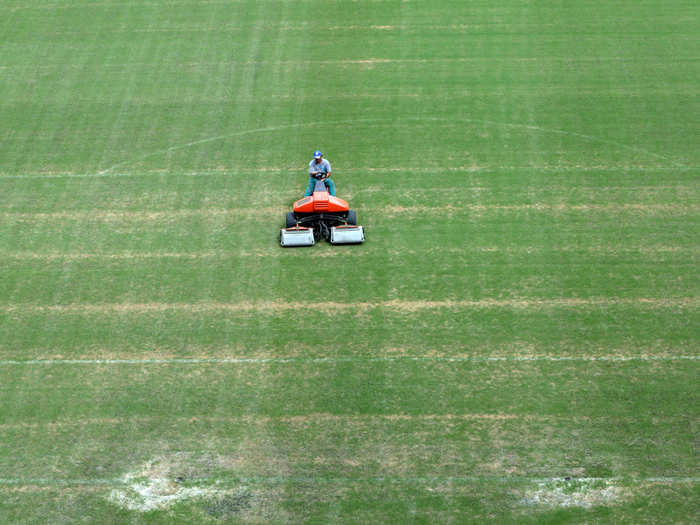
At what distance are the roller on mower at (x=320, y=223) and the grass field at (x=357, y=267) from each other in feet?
1.05

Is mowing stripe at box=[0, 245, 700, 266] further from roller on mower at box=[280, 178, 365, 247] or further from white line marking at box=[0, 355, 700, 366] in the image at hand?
white line marking at box=[0, 355, 700, 366]

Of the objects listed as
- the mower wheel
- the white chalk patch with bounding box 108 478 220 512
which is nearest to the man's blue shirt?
the mower wheel

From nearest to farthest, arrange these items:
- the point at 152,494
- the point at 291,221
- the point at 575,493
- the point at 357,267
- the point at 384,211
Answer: the point at 575,493
the point at 152,494
the point at 357,267
the point at 291,221
the point at 384,211

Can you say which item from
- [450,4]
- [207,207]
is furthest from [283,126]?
[450,4]

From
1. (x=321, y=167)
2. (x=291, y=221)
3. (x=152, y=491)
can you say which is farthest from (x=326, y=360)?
(x=321, y=167)

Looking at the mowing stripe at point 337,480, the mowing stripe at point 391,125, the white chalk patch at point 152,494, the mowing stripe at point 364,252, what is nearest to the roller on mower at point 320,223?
the mowing stripe at point 364,252

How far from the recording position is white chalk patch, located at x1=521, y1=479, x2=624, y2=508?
15328mm

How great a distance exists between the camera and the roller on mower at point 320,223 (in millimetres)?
21438

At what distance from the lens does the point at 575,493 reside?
15.5 metres

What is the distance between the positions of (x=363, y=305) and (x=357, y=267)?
1.36 meters

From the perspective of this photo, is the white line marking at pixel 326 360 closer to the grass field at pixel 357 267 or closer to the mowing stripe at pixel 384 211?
the grass field at pixel 357 267

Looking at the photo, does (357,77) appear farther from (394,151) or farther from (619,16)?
(619,16)

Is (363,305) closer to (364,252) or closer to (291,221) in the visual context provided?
(364,252)

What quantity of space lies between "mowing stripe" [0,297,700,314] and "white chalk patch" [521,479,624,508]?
4813mm
